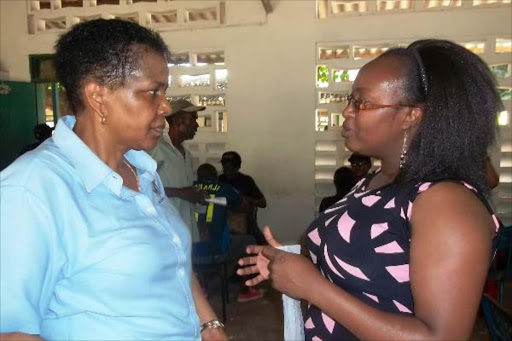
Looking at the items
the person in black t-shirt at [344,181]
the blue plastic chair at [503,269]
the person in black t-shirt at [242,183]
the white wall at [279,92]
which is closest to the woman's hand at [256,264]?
the blue plastic chair at [503,269]

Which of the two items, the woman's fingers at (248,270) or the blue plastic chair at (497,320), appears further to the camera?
the blue plastic chair at (497,320)

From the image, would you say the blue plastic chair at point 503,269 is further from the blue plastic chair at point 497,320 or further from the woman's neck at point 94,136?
the woman's neck at point 94,136

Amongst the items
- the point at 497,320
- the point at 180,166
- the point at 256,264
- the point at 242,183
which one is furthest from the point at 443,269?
the point at 242,183

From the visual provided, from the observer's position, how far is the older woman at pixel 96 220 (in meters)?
0.96

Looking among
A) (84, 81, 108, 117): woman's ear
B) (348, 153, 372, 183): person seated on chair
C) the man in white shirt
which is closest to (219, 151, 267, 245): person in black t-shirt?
the man in white shirt

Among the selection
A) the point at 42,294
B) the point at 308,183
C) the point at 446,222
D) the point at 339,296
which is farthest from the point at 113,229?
the point at 308,183

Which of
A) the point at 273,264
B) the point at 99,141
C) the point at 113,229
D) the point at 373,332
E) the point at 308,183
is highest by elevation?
the point at 99,141

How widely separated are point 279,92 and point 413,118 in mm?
4493

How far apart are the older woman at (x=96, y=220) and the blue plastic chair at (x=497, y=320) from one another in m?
1.13

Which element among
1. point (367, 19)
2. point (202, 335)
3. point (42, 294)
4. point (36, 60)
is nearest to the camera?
point (42, 294)

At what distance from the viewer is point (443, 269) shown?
3.36 feet

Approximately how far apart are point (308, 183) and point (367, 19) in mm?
2084

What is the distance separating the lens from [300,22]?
5.48m

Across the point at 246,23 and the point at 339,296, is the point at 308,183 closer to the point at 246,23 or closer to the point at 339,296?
the point at 246,23
